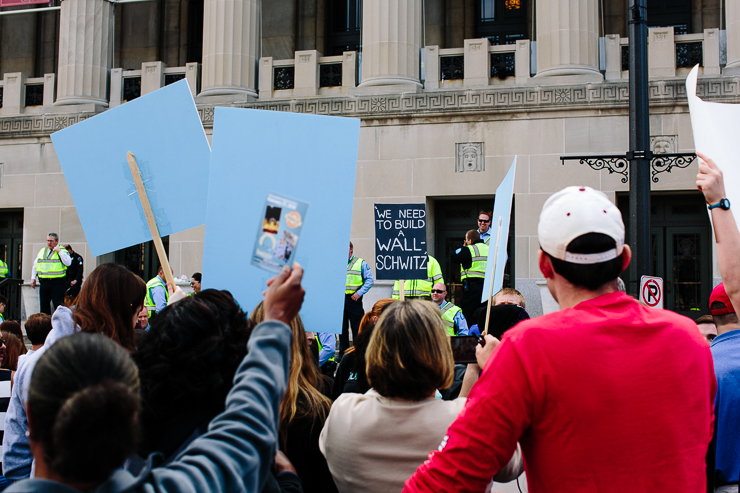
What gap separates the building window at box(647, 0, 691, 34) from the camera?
17.0 metres

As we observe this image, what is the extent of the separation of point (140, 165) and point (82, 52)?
15.6 m

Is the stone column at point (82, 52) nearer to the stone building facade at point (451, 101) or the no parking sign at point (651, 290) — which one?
the stone building facade at point (451, 101)

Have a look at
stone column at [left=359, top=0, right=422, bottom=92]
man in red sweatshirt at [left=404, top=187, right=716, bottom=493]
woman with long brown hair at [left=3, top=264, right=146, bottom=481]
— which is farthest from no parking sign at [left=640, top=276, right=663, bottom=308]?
stone column at [left=359, top=0, right=422, bottom=92]

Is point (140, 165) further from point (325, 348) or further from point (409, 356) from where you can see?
point (325, 348)

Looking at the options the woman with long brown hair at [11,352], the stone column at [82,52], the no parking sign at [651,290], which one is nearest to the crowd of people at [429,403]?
the woman with long brown hair at [11,352]

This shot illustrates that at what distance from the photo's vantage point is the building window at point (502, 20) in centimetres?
1811

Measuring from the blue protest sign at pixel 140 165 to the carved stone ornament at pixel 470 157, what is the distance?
11712mm

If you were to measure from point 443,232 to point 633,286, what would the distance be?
321 inches

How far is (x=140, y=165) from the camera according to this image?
3.75 m

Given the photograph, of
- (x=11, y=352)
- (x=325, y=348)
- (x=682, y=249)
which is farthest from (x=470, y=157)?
(x=11, y=352)

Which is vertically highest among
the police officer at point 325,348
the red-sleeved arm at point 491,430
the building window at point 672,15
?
the building window at point 672,15

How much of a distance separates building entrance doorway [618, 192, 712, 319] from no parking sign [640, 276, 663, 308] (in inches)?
288

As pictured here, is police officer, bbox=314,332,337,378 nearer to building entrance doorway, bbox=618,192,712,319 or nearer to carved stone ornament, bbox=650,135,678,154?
building entrance doorway, bbox=618,192,712,319

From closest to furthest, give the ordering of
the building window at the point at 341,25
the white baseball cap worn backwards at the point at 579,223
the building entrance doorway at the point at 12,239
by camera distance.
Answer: the white baseball cap worn backwards at the point at 579,223 → the building entrance doorway at the point at 12,239 → the building window at the point at 341,25
